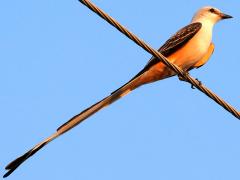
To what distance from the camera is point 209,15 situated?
8500 millimetres

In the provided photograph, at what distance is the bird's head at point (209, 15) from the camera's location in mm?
8430

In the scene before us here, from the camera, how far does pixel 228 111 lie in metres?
5.34

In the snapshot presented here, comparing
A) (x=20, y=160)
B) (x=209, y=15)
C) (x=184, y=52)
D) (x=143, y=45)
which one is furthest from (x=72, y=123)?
(x=209, y=15)

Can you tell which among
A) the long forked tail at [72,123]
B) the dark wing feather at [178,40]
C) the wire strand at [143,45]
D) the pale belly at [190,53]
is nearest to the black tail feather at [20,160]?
the long forked tail at [72,123]

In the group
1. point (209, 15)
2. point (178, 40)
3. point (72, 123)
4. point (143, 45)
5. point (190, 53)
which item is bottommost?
point (143, 45)

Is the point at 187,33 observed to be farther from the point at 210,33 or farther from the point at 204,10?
the point at 204,10

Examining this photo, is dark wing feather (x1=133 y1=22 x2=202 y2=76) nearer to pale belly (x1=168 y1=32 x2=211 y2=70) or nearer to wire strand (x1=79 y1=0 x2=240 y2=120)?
pale belly (x1=168 y1=32 x2=211 y2=70)

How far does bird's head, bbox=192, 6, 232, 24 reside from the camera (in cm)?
843

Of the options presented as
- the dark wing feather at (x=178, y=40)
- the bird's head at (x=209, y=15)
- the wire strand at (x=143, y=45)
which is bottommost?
the wire strand at (x=143, y=45)

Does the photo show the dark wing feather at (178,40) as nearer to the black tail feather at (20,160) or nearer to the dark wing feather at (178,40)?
the dark wing feather at (178,40)

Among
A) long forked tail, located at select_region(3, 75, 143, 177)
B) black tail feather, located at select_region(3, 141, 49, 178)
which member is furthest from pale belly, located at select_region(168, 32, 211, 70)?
black tail feather, located at select_region(3, 141, 49, 178)

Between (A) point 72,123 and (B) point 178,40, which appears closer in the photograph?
(A) point 72,123

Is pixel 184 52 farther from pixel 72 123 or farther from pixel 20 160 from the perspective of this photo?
pixel 20 160

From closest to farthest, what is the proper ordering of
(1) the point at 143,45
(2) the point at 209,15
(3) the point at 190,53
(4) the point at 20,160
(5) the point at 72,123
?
(1) the point at 143,45 < (4) the point at 20,160 < (5) the point at 72,123 < (3) the point at 190,53 < (2) the point at 209,15
